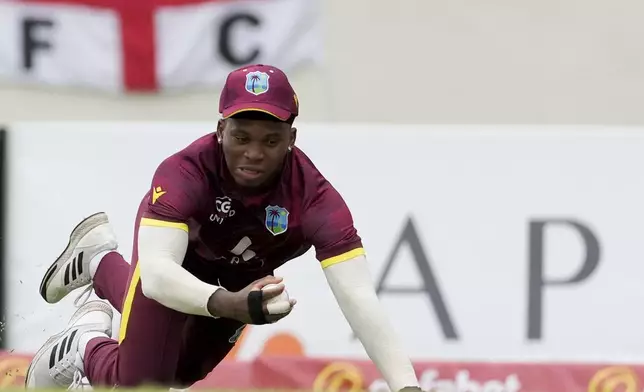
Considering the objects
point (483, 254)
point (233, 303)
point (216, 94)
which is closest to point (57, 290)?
point (233, 303)

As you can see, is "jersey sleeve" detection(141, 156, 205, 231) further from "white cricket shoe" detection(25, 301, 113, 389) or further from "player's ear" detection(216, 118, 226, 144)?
"white cricket shoe" detection(25, 301, 113, 389)

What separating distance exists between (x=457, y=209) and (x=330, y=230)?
9.55ft

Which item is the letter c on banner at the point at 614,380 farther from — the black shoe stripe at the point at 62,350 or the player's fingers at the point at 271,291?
the player's fingers at the point at 271,291

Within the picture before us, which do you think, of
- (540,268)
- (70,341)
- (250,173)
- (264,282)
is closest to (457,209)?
(540,268)

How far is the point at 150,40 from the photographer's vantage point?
9172 mm

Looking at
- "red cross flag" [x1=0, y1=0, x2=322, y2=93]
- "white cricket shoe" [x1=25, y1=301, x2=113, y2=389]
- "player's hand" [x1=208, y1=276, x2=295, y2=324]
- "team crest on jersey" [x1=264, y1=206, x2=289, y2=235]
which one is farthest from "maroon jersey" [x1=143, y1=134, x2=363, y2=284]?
"red cross flag" [x1=0, y1=0, x2=322, y2=93]

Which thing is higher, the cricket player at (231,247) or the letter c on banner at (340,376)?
the cricket player at (231,247)

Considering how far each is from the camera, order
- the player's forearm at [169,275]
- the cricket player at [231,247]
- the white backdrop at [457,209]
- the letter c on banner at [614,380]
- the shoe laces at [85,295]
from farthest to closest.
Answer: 1. the white backdrop at [457,209]
2. the letter c on banner at [614,380]
3. the shoe laces at [85,295]
4. the cricket player at [231,247]
5. the player's forearm at [169,275]

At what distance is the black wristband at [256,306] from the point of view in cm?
394

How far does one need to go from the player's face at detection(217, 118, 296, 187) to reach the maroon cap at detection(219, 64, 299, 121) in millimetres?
45

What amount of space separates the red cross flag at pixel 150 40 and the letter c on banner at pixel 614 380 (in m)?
3.05

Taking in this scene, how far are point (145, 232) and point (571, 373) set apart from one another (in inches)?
130

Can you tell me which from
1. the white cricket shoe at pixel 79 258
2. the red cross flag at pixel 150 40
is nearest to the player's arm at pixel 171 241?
the white cricket shoe at pixel 79 258

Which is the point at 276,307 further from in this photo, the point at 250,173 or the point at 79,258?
the point at 79,258
